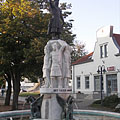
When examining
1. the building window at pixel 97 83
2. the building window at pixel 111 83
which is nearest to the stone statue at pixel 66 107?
the building window at pixel 111 83

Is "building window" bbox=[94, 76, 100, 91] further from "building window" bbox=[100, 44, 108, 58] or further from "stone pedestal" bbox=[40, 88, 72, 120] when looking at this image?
"stone pedestal" bbox=[40, 88, 72, 120]

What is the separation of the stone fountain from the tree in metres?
7.14

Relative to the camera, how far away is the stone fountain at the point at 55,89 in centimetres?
1073

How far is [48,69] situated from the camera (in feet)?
37.7

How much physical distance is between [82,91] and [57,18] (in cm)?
2737

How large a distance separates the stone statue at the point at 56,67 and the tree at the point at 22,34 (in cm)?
726

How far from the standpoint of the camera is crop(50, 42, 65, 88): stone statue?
36.5 ft

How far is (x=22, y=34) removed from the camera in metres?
19.8

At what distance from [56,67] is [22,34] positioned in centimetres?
958

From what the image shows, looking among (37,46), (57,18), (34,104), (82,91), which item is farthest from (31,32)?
(82,91)

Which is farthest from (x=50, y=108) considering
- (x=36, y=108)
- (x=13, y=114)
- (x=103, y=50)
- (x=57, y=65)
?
(x=103, y=50)

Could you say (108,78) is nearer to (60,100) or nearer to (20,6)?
(20,6)

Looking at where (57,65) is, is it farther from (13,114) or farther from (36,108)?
(13,114)

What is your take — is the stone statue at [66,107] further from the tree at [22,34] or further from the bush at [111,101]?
the bush at [111,101]
